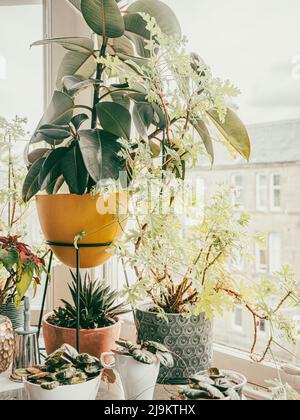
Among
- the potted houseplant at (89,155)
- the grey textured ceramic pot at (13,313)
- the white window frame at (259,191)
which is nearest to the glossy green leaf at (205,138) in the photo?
the potted houseplant at (89,155)

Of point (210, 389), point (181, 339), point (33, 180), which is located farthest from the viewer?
point (33, 180)

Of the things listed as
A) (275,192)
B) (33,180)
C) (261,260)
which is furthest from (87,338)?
(275,192)

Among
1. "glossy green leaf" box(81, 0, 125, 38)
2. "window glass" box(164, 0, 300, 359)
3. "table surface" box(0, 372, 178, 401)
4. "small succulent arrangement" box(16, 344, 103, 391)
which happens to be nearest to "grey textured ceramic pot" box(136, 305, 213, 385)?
"table surface" box(0, 372, 178, 401)

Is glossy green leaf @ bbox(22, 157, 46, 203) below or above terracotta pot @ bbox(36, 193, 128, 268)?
above

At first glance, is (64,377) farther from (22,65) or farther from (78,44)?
(22,65)

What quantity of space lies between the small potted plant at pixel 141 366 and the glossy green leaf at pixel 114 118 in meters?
0.54

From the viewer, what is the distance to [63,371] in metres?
1.02

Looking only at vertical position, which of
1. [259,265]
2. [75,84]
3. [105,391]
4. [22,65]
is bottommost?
[105,391]

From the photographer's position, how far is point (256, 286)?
1.14 metres

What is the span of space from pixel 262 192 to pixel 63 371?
75cm

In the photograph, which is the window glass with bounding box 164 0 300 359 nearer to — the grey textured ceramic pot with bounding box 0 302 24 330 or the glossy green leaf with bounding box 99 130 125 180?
the glossy green leaf with bounding box 99 130 125 180

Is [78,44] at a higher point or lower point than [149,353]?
higher

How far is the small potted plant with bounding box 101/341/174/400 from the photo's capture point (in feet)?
3.42

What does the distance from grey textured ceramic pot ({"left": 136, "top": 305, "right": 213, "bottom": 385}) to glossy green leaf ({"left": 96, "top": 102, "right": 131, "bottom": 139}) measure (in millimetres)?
470
